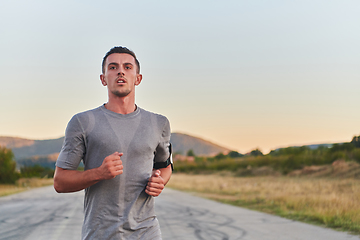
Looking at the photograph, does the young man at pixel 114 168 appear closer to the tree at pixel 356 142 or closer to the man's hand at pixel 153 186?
the man's hand at pixel 153 186

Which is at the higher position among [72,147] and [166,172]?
[72,147]

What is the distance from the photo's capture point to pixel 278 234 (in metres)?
9.24

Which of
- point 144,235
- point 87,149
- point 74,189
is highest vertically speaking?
point 87,149

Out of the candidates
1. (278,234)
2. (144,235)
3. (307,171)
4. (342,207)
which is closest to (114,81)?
(144,235)

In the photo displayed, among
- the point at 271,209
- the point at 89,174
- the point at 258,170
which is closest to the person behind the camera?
the point at 89,174

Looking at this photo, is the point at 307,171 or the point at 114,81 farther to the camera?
the point at 307,171

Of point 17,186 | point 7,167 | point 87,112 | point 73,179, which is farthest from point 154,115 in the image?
point 7,167

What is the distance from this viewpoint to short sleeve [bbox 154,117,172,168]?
3.25 metres

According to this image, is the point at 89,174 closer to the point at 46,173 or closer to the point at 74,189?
the point at 74,189

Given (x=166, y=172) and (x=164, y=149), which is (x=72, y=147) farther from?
(x=166, y=172)

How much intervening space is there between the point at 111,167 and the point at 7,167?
1807 inches

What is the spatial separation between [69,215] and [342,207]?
335 inches

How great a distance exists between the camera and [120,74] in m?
3.14

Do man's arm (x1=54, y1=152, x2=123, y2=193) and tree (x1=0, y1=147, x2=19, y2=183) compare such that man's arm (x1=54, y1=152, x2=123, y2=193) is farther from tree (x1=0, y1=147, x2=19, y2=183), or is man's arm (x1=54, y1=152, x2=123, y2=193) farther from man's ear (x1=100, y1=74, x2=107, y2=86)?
tree (x1=0, y1=147, x2=19, y2=183)
